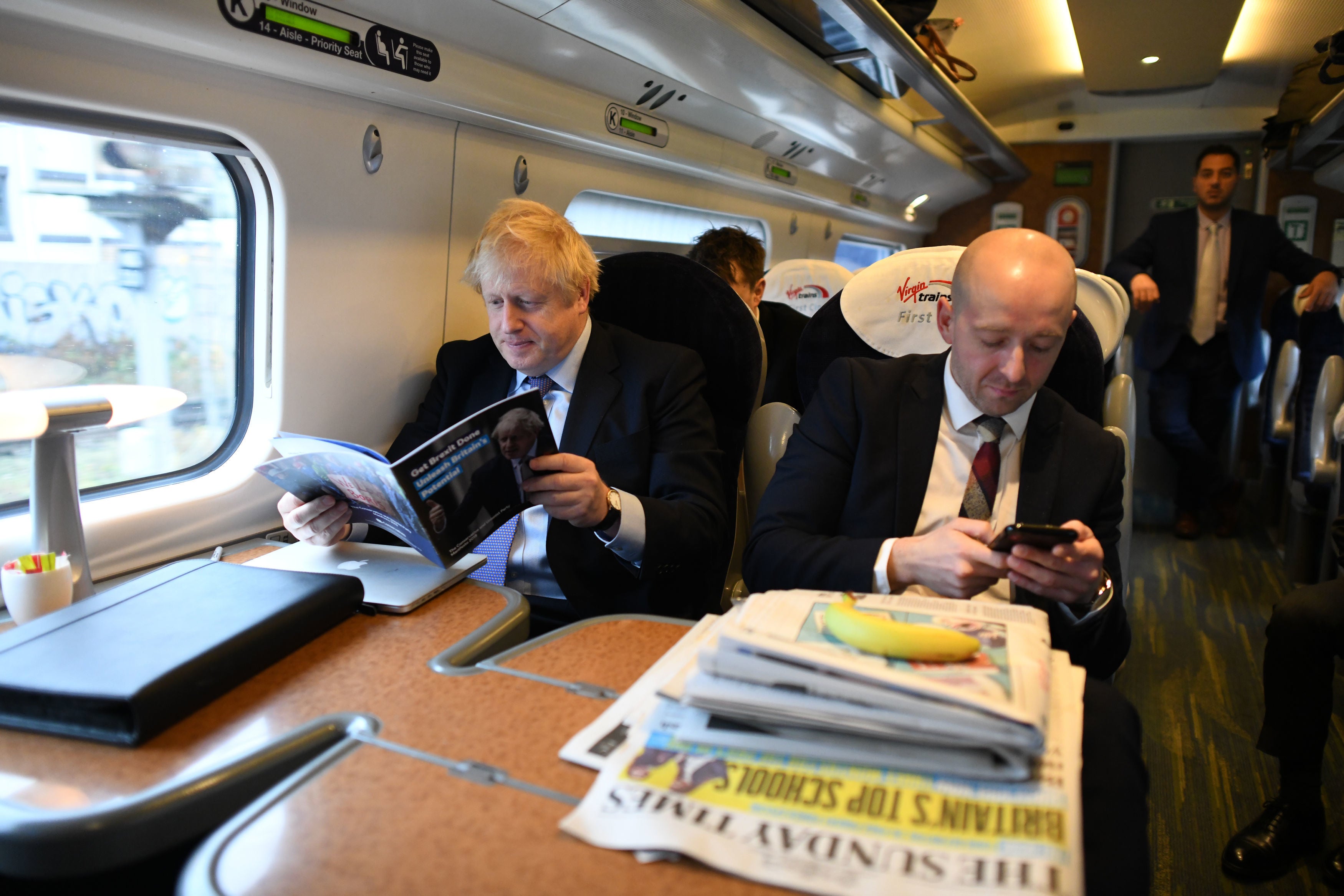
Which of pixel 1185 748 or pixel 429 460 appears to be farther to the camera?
pixel 1185 748

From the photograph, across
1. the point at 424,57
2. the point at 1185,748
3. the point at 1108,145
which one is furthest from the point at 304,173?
the point at 1108,145

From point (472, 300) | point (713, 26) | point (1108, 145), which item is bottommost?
point (472, 300)

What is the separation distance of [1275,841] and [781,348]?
2288mm

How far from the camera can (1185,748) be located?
2.96 meters

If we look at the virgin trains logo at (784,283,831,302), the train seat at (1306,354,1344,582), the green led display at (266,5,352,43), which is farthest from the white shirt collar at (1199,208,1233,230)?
the green led display at (266,5,352,43)

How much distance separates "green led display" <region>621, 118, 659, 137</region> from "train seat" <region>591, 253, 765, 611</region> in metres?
0.99

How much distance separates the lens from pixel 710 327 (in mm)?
2428

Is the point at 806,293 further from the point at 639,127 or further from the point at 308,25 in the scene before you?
the point at 308,25

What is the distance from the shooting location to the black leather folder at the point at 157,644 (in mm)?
1093

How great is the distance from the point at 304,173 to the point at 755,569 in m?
1.44

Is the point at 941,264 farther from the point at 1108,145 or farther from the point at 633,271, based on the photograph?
the point at 1108,145

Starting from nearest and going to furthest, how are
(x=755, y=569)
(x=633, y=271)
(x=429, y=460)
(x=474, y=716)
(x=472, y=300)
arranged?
(x=474, y=716) < (x=429, y=460) < (x=755, y=569) < (x=633, y=271) < (x=472, y=300)

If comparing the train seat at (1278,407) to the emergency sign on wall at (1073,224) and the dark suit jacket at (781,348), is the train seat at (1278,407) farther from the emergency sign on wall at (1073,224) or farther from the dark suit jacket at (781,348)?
the dark suit jacket at (781,348)

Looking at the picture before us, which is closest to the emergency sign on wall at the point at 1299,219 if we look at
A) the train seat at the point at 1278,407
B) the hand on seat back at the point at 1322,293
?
the train seat at the point at 1278,407
